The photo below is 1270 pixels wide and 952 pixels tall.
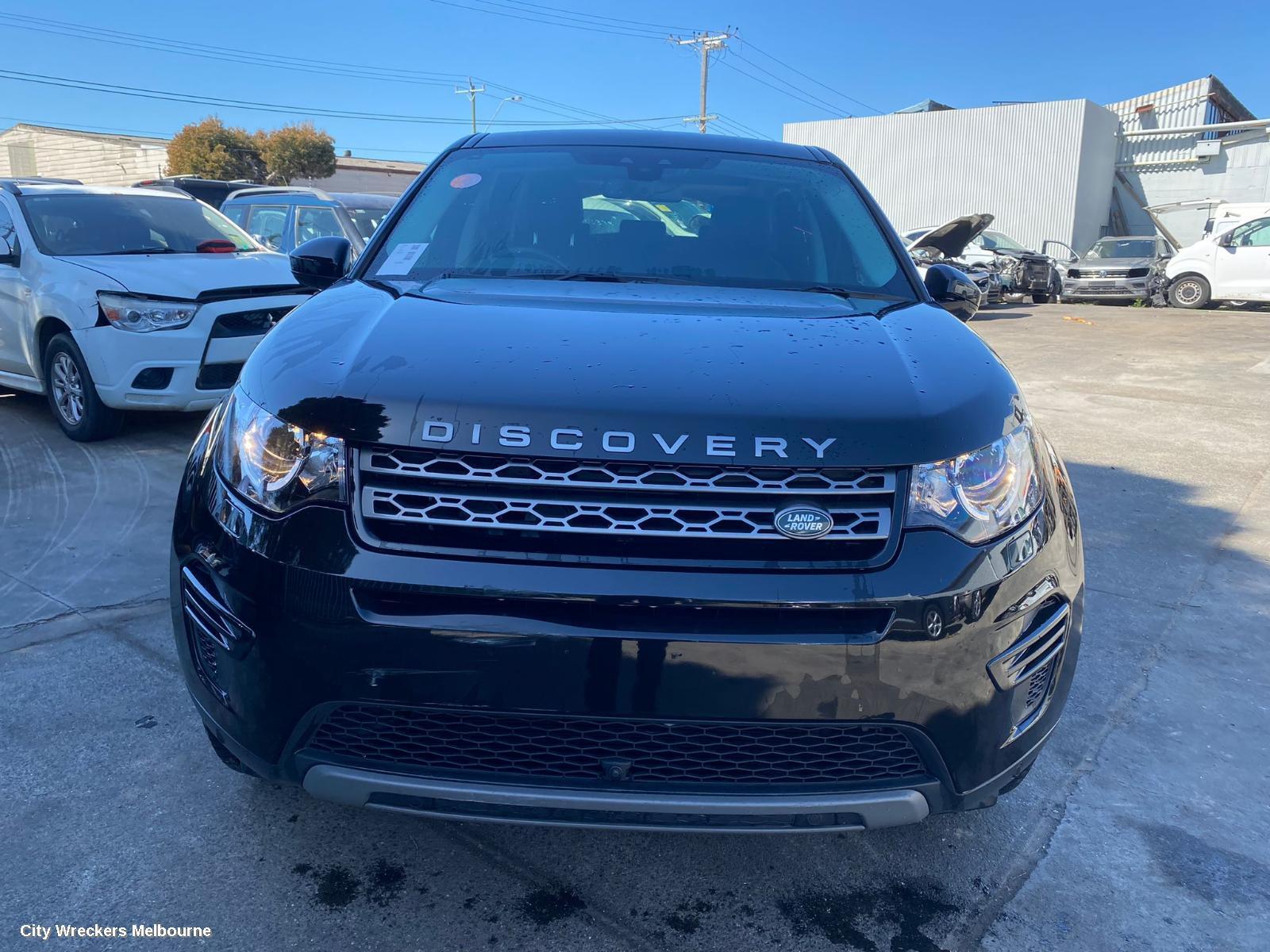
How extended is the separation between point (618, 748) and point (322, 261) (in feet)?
7.13

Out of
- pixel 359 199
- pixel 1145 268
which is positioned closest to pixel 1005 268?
Answer: pixel 1145 268

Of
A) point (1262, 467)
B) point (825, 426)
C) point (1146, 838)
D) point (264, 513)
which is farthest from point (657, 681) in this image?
point (1262, 467)

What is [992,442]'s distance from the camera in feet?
6.30

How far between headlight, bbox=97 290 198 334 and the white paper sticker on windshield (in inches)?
139

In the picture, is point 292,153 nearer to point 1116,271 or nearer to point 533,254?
point 1116,271

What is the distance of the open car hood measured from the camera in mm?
13336

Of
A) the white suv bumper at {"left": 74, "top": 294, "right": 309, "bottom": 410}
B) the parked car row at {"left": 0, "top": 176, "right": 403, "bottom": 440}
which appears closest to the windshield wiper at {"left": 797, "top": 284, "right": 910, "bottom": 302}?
the parked car row at {"left": 0, "top": 176, "right": 403, "bottom": 440}

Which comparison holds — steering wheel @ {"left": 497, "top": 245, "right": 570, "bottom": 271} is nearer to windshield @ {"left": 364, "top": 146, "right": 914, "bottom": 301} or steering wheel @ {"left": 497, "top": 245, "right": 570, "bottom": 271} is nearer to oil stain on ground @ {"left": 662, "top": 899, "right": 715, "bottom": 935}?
windshield @ {"left": 364, "top": 146, "right": 914, "bottom": 301}

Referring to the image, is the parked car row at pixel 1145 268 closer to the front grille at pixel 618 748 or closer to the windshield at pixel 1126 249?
the windshield at pixel 1126 249

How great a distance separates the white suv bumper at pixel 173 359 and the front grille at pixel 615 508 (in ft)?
14.7

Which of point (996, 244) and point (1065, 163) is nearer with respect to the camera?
point (996, 244)

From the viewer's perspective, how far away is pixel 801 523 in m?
1.73

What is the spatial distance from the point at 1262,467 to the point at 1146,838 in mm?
4884

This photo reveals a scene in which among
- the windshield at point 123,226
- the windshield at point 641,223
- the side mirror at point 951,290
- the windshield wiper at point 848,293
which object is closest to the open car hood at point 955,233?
the windshield at point 123,226
